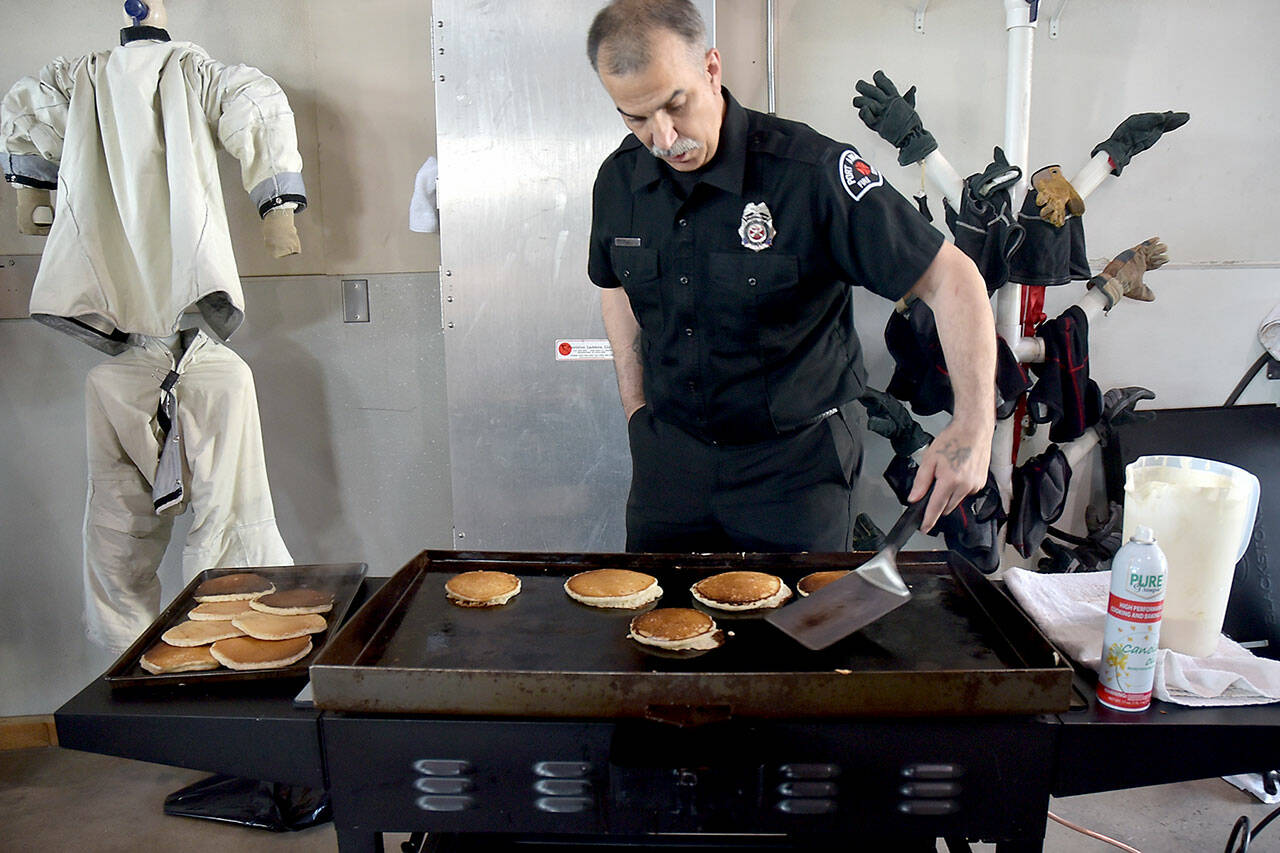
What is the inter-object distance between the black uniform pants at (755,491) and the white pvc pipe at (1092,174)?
46.8 inches

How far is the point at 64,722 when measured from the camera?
3.68 ft

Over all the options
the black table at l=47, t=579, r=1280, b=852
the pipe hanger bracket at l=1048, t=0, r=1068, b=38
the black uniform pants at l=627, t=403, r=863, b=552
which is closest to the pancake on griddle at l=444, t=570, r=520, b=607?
the black table at l=47, t=579, r=1280, b=852

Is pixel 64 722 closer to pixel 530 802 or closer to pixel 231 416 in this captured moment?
pixel 530 802

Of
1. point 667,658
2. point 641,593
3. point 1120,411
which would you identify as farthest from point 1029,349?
point 667,658

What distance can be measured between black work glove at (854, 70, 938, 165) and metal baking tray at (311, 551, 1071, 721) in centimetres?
129

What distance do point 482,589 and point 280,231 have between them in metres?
1.50

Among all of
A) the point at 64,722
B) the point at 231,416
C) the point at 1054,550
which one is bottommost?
the point at 1054,550

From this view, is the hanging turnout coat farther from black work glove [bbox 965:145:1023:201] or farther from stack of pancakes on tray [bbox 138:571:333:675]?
black work glove [bbox 965:145:1023:201]

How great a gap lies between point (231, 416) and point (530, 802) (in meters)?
1.72

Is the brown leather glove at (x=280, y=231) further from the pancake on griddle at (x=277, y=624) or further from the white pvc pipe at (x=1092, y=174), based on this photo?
the white pvc pipe at (x=1092, y=174)

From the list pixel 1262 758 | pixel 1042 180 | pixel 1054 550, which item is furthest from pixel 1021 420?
pixel 1262 758

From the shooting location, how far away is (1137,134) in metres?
2.36

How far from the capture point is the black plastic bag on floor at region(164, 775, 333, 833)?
93.4 inches

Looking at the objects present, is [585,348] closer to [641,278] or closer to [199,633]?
[641,278]
